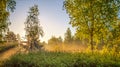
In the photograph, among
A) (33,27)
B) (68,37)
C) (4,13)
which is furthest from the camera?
(68,37)

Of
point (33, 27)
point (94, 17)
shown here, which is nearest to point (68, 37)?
→ point (33, 27)

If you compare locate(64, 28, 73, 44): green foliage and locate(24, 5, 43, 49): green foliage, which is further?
locate(64, 28, 73, 44): green foliage

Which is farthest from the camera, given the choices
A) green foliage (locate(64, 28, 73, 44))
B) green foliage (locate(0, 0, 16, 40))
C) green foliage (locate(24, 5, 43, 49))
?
green foliage (locate(64, 28, 73, 44))

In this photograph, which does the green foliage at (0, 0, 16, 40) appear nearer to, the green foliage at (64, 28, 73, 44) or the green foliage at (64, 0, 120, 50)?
the green foliage at (64, 0, 120, 50)

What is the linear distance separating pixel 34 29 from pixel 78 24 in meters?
45.1

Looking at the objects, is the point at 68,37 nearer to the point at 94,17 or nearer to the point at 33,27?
the point at 33,27

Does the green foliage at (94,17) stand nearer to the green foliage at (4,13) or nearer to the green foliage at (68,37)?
the green foliage at (4,13)

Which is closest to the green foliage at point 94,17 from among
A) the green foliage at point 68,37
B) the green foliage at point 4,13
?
the green foliage at point 4,13

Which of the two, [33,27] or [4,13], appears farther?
[33,27]

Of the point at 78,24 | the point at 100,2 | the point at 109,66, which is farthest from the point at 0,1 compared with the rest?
the point at 109,66

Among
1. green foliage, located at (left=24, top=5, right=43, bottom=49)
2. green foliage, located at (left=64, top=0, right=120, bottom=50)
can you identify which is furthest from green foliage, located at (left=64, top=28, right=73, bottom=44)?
green foliage, located at (left=64, top=0, right=120, bottom=50)

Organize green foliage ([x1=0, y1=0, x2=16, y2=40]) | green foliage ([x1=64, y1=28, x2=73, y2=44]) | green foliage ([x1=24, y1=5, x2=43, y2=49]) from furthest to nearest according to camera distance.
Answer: green foliage ([x1=64, y1=28, x2=73, y2=44]), green foliage ([x1=24, y1=5, x2=43, y2=49]), green foliage ([x1=0, y1=0, x2=16, y2=40])

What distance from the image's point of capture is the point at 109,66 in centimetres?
1706

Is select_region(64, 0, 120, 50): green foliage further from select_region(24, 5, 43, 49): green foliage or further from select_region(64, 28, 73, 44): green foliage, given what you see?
select_region(64, 28, 73, 44): green foliage
